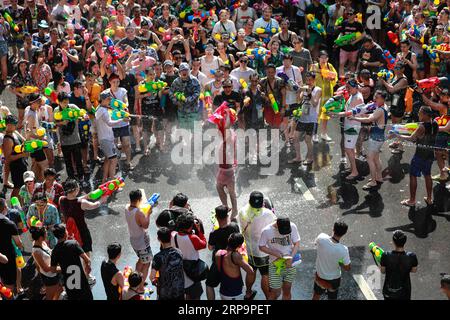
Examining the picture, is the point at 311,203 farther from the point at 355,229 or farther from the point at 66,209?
the point at 66,209

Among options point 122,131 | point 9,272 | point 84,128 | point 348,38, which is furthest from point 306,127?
point 9,272

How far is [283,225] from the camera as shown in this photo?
27.5ft

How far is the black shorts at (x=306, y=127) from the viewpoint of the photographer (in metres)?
12.9

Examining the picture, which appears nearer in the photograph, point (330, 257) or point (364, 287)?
point (330, 257)

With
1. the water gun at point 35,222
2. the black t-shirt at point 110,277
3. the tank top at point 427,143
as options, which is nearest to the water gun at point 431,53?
the tank top at point 427,143

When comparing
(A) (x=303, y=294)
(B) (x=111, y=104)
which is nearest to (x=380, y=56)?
(B) (x=111, y=104)

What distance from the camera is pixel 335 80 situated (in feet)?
44.8

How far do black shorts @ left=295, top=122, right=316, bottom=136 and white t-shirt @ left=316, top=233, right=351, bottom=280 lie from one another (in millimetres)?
4689

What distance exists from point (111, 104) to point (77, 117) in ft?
2.11

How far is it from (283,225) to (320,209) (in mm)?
3203

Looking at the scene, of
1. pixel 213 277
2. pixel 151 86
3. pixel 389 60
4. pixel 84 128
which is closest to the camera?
pixel 213 277

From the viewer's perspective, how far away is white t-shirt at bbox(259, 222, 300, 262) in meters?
8.52

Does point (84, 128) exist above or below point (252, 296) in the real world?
above

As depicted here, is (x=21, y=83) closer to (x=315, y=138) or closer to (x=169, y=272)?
(x=315, y=138)
